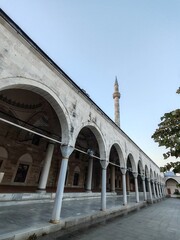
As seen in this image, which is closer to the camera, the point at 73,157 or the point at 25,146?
the point at 25,146

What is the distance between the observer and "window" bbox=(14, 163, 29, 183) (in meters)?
12.2

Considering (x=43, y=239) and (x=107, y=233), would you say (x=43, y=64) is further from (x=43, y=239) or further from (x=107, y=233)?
(x=107, y=233)

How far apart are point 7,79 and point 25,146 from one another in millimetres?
10073

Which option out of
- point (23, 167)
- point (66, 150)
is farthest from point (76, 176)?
point (66, 150)

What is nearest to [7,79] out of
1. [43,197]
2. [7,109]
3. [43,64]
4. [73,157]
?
[43,64]

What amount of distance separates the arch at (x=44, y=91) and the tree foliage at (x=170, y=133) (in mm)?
3889

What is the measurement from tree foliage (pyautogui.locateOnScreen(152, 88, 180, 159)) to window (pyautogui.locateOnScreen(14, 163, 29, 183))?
1253cm

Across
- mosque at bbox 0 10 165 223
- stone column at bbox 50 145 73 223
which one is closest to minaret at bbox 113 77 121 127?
mosque at bbox 0 10 165 223

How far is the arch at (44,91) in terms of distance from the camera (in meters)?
4.36

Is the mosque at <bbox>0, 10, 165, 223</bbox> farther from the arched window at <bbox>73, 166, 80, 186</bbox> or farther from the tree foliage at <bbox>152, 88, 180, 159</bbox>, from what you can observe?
the tree foliage at <bbox>152, 88, 180, 159</bbox>

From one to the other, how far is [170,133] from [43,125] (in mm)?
11521

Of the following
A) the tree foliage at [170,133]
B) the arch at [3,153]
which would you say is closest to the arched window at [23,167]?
the arch at [3,153]

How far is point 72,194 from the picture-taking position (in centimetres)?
1132

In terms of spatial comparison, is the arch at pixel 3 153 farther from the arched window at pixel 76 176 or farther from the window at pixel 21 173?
the arched window at pixel 76 176
